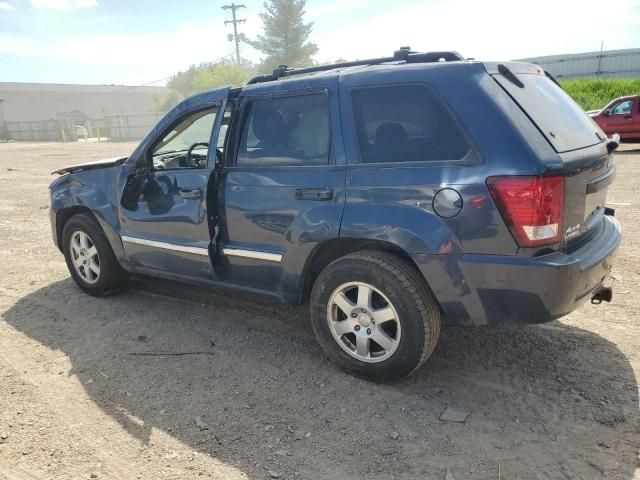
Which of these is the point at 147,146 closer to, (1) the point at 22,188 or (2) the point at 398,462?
(2) the point at 398,462

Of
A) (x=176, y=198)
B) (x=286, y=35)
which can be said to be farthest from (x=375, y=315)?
(x=286, y=35)

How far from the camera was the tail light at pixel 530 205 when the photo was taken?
262 centimetres

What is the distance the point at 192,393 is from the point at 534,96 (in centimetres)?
274

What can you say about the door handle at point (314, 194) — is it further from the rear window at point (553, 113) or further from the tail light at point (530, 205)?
the rear window at point (553, 113)

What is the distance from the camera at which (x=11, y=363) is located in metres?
3.77

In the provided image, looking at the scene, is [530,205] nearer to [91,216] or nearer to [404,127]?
[404,127]

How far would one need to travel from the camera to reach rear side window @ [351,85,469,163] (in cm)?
289

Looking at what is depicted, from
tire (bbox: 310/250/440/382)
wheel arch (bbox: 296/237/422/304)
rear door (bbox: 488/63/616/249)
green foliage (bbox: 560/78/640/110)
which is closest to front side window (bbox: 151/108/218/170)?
wheel arch (bbox: 296/237/422/304)

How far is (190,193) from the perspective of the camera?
390 cm

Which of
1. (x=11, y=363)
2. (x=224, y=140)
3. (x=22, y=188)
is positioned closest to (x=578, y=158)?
(x=224, y=140)

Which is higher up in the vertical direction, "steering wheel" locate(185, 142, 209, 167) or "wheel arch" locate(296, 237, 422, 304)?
"steering wheel" locate(185, 142, 209, 167)

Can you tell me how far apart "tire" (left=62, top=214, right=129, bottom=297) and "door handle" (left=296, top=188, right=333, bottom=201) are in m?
2.33

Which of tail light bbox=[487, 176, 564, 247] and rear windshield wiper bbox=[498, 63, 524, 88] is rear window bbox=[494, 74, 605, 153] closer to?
rear windshield wiper bbox=[498, 63, 524, 88]

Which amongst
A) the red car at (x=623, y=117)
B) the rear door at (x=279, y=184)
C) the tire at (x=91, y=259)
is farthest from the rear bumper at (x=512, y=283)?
the red car at (x=623, y=117)
